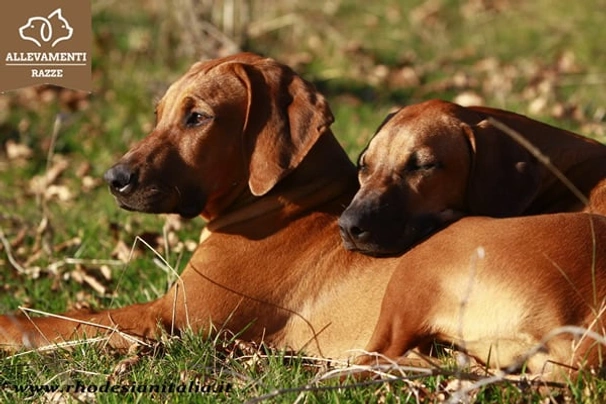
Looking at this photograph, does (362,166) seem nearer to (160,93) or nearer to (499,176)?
(499,176)

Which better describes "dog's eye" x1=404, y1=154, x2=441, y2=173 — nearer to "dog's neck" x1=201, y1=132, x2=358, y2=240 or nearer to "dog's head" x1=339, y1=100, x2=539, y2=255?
"dog's head" x1=339, y1=100, x2=539, y2=255

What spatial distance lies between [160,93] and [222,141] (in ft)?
15.8

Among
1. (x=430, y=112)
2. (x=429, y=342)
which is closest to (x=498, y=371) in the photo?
(x=429, y=342)

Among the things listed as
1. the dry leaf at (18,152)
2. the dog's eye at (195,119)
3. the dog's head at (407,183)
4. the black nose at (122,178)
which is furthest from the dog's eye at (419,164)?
the dry leaf at (18,152)

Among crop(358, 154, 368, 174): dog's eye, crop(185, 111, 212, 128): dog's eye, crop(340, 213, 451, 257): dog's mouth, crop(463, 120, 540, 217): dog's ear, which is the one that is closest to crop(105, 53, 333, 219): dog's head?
crop(185, 111, 212, 128): dog's eye

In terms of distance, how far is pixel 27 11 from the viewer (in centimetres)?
802

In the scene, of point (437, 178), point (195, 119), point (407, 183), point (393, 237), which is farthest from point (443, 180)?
point (195, 119)

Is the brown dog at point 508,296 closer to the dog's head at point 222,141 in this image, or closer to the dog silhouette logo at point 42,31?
the dog's head at point 222,141

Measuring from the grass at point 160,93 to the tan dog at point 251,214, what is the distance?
0.18 m

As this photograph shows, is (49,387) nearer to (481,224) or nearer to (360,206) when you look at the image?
(360,206)

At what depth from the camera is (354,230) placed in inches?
178

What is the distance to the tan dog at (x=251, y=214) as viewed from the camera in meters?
4.72

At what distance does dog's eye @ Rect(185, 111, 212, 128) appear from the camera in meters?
4.92

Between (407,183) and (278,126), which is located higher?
(278,126)
